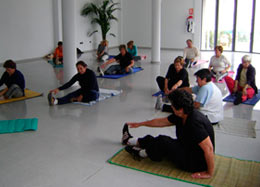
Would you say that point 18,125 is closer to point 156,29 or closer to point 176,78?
point 176,78

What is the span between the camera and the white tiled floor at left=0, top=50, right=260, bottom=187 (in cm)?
323

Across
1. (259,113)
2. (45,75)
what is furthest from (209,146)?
(45,75)

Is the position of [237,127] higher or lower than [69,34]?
lower

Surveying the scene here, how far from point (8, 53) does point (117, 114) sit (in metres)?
6.31

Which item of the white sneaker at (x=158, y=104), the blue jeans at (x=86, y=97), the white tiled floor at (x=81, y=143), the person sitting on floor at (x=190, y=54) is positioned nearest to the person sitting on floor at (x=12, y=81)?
the white tiled floor at (x=81, y=143)

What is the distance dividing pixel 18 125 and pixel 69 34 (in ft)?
10.3

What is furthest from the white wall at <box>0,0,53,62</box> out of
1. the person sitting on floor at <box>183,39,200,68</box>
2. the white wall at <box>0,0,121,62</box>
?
the person sitting on floor at <box>183,39,200,68</box>

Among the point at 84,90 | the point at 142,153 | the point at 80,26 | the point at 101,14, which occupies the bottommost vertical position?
the point at 142,153

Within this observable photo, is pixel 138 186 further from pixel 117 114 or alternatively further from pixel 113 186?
pixel 117 114

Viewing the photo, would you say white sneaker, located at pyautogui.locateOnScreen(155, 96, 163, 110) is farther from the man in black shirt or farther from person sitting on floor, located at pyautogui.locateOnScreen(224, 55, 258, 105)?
person sitting on floor, located at pyautogui.locateOnScreen(224, 55, 258, 105)

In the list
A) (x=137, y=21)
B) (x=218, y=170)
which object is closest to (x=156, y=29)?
(x=137, y=21)

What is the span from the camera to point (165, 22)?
1510 centimetres

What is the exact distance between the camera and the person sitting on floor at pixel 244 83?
19.6 feet

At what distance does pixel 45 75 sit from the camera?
28.3ft
